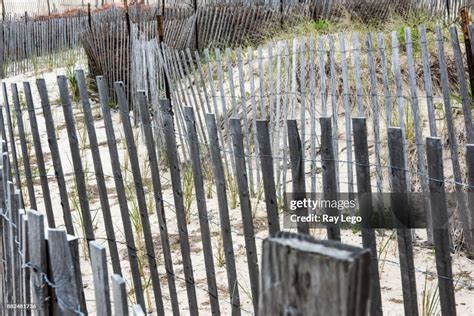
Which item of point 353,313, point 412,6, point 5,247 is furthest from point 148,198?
point 412,6

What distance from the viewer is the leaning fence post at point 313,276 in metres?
0.86

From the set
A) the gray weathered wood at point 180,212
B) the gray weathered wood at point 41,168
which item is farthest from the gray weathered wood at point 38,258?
the gray weathered wood at point 41,168

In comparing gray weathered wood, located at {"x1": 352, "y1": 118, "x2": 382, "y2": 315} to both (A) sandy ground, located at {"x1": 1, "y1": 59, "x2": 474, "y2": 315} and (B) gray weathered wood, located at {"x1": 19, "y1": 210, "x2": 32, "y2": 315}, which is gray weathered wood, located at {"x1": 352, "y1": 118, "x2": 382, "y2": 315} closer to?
(A) sandy ground, located at {"x1": 1, "y1": 59, "x2": 474, "y2": 315}

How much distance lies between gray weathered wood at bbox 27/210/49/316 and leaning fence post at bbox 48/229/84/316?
3 cm

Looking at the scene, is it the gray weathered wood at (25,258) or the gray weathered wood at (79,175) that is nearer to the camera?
the gray weathered wood at (25,258)

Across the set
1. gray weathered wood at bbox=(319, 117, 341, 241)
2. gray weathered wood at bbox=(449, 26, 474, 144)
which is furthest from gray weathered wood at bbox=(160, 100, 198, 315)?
gray weathered wood at bbox=(449, 26, 474, 144)

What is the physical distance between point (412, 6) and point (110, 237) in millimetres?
8311

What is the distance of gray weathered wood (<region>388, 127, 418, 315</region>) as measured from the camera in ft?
7.78

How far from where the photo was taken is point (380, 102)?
5.82 m

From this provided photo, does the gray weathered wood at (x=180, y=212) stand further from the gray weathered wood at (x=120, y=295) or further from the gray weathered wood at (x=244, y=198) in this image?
the gray weathered wood at (x=120, y=295)

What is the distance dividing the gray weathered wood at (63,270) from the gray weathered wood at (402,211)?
115 centimetres

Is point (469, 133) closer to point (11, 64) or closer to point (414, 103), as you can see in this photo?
point (414, 103)

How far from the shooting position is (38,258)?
1.72 metres

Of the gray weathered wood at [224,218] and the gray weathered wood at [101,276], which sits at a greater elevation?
the gray weathered wood at [101,276]
